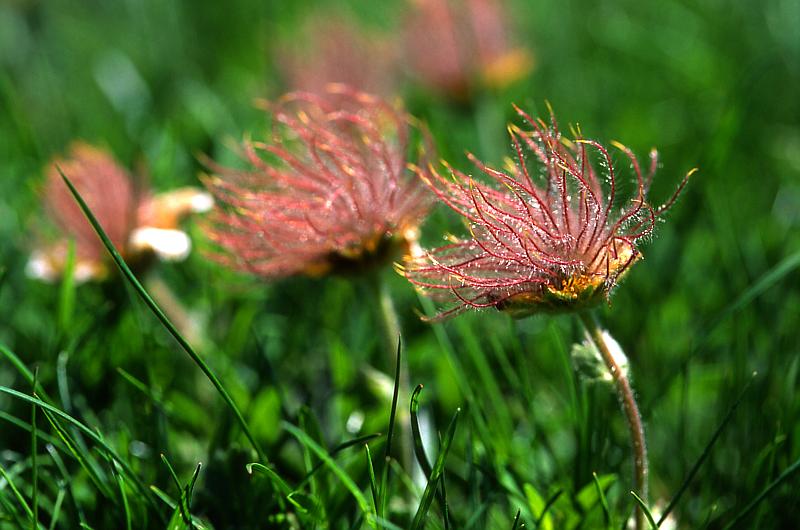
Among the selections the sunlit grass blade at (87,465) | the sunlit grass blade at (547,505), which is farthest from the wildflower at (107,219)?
the sunlit grass blade at (547,505)

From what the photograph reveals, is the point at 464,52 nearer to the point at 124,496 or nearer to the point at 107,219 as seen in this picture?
the point at 107,219

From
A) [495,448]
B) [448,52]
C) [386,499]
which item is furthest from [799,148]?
[386,499]

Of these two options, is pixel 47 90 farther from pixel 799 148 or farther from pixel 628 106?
pixel 799 148

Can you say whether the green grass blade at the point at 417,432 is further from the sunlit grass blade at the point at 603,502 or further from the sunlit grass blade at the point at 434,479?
the sunlit grass blade at the point at 603,502

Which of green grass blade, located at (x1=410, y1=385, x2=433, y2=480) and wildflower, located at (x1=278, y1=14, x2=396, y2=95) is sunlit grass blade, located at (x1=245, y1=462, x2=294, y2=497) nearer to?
green grass blade, located at (x1=410, y1=385, x2=433, y2=480)

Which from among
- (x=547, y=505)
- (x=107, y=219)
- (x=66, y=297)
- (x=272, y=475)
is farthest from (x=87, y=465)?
(x=107, y=219)

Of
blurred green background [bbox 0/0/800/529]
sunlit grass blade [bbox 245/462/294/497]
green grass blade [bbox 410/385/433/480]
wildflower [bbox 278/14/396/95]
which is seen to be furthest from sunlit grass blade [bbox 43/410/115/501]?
wildflower [bbox 278/14/396/95]
